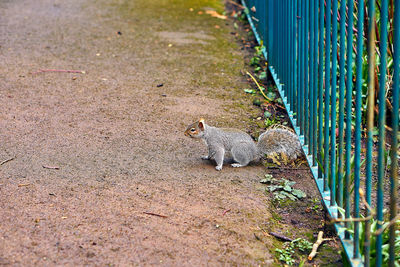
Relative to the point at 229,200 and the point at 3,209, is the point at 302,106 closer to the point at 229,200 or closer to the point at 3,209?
the point at 229,200

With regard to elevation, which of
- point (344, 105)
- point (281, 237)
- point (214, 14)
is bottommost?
point (281, 237)

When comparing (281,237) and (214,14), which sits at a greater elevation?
(214,14)

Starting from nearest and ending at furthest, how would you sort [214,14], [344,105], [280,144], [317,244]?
[317,244], [280,144], [344,105], [214,14]

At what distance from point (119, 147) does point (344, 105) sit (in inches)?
72.3

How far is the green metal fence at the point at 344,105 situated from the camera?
2.55m

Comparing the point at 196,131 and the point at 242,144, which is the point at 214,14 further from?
the point at 242,144

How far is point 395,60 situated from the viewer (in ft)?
8.05

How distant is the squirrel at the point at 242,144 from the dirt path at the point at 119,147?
11 centimetres

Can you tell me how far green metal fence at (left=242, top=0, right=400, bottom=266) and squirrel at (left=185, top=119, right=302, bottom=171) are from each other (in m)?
0.13

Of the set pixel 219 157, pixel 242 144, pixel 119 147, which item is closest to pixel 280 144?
pixel 242 144

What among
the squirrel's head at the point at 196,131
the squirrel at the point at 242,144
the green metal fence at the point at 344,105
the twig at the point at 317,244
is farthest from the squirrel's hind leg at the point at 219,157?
the twig at the point at 317,244

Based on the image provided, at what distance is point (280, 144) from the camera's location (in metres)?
4.44

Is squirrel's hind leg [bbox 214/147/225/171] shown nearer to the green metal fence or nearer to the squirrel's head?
the squirrel's head

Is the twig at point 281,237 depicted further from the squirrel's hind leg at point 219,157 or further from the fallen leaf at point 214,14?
the fallen leaf at point 214,14
